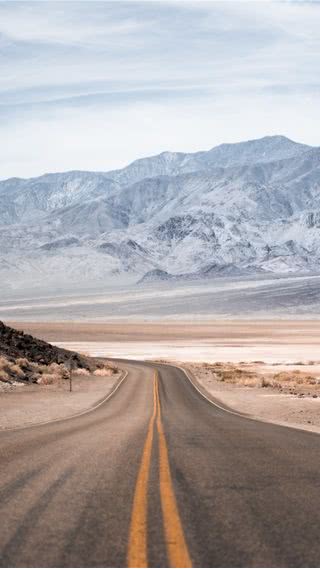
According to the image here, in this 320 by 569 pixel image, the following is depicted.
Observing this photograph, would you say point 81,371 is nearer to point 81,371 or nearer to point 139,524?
point 81,371

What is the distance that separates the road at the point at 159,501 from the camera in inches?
220

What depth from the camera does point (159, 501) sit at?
7.51 m

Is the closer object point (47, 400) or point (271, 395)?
point (47, 400)

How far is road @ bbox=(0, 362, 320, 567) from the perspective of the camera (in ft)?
18.4

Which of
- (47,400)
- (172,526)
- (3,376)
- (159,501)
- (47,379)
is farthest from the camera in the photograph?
(47,379)

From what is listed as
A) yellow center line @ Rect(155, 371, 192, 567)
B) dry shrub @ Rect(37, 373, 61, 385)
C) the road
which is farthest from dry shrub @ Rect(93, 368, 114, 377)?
yellow center line @ Rect(155, 371, 192, 567)

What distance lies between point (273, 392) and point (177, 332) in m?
103

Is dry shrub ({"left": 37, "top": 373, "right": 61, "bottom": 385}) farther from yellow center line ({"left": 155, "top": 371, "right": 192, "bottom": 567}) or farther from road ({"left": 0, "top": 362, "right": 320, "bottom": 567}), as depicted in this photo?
yellow center line ({"left": 155, "top": 371, "right": 192, "bottom": 567})

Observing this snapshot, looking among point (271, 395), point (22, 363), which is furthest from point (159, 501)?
point (22, 363)

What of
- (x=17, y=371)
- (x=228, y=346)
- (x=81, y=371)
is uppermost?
(x=228, y=346)

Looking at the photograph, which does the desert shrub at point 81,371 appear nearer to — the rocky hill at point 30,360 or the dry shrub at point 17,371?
the rocky hill at point 30,360

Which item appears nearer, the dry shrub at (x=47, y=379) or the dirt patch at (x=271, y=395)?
the dirt patch at (x=271, y=395)

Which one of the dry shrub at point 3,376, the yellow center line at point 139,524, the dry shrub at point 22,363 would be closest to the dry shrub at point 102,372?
the dry shrub at point 22,363

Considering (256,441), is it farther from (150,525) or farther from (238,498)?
(150,525)
